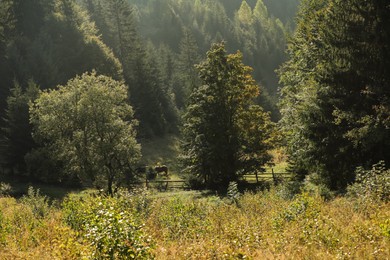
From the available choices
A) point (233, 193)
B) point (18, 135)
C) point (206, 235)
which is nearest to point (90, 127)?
point (233, 193)

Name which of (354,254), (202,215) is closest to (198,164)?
(202,215)

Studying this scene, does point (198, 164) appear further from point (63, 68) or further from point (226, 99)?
→ point (63, 68)

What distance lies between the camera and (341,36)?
19.3 metres

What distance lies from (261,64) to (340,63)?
108 m

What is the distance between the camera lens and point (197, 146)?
3406cm

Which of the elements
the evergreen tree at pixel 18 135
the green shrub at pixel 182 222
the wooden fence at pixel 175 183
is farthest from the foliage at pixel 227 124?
the evergreen tree at pixel 18 135

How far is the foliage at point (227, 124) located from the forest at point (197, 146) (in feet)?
0.43

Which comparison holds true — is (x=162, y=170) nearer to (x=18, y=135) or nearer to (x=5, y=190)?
(x=18, y=135)

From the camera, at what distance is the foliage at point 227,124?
109ft

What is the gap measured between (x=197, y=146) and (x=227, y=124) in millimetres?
3515

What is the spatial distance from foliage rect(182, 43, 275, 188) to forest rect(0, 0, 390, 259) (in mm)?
131

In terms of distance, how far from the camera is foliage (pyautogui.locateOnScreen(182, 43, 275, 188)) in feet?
109

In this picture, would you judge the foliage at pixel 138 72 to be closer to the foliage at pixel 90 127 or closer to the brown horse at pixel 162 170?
the brown horse at pixel 162 170

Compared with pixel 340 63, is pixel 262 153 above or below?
below
